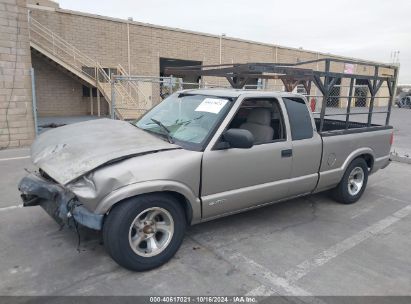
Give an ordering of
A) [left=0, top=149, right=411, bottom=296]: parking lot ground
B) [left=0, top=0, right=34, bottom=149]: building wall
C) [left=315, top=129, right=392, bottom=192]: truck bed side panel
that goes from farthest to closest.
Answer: [left=0, top=0, right=34, bottom=149]: building wall → [left=315, top=129, right=392, bottom=192]: truck bed side panel → [left=0, top=149, right=411, bottom=296]: parking lot ground

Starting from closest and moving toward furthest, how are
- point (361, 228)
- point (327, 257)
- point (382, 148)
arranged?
point (327, 257), point (361, 228), point (382, 148)

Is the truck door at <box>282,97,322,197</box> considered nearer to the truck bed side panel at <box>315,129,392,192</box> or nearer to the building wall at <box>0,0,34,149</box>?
the truck bed side panel at <box>315,129,392,192</box>

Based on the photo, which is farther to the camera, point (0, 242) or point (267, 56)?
point (267, 56)

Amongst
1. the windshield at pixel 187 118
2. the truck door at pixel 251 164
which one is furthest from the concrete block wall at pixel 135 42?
the truck door at pixel 251 164

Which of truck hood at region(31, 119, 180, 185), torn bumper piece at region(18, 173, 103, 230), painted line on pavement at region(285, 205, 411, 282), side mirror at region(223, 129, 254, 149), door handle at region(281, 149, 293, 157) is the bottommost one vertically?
painted line on pavement at region(285, 205, 411, 282)

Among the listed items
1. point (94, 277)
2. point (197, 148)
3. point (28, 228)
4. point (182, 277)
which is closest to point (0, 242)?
point (28, 228)

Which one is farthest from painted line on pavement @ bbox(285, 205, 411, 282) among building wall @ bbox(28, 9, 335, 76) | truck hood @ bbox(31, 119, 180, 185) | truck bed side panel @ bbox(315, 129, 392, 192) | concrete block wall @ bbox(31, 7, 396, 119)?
building wall @ bbox(28, 9, 335, 76)

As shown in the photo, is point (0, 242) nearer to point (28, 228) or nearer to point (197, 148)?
point (28, 228)

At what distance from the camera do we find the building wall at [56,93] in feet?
55.0

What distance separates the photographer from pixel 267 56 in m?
26.0

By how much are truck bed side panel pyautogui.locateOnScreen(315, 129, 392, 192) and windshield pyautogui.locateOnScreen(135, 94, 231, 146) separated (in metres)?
A: 1.80

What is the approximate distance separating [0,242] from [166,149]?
2184 mm

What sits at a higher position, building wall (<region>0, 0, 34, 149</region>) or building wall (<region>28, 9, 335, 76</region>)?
building wall (<region>28, 9, 335, 76</region>)

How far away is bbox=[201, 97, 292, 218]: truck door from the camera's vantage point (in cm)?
369
